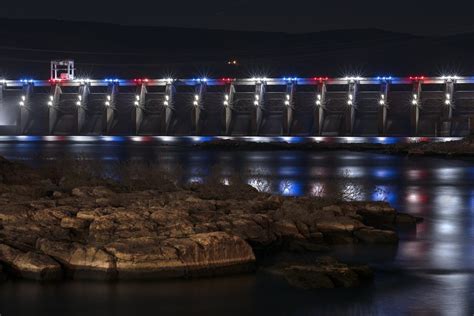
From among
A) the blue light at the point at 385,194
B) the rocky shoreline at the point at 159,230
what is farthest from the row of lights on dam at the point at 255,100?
the rocky shoreline at the point at 159,230

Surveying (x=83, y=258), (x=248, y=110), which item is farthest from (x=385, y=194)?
(x=248, y=110)

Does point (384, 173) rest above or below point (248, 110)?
below

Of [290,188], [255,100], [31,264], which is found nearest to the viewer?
[31,264]

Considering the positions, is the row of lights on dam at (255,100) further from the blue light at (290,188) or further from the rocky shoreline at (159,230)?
the rocky shoreline at (159,230)

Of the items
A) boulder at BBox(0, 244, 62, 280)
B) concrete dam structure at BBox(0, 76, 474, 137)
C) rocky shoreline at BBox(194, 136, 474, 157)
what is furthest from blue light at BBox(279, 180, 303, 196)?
concrete dam structure at BBox(0, 76, 474, 137)

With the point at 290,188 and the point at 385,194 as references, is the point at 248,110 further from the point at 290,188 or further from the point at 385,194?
the point at 385,194

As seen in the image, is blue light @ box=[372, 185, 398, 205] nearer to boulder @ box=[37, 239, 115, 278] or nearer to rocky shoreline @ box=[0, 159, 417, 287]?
rocky shoreline @ box=[0, 159, 417, 287]
